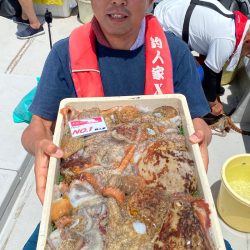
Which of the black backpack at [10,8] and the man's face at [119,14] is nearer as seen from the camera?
the man's face at [119,14]

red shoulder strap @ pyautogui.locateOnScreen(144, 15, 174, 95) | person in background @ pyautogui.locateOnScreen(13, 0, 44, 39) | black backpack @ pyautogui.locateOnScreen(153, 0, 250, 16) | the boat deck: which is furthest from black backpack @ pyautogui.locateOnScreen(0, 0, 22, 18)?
red shoulder strap @ pyautogui.locateOnScreen(144, 15, 174, 95)

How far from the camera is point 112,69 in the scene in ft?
5.05

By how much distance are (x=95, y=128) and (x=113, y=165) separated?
0.18 metres

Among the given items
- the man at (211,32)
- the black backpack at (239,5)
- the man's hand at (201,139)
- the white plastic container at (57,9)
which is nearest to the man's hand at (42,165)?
the man's hand at (201,139)

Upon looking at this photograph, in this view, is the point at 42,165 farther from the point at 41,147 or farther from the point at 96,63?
the point at 96,63

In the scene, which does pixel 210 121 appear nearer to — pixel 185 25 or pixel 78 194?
pixel 185 25

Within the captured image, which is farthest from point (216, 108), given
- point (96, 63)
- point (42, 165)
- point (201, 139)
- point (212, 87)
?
point (42, 165)

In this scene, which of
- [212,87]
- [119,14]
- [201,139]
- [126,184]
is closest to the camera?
[126,184]

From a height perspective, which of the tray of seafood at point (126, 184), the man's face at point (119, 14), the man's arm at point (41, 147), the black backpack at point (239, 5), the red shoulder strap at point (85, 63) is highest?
the man's face at point (119, 14)

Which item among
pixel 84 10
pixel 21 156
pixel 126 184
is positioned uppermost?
pixel 126 184

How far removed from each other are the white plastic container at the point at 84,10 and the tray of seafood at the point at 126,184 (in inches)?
128

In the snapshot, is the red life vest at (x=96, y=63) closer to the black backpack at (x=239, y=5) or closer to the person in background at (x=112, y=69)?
the person in background at (x=112, y=69)

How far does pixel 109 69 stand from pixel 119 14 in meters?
0.28

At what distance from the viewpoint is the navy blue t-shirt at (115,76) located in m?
1.52
